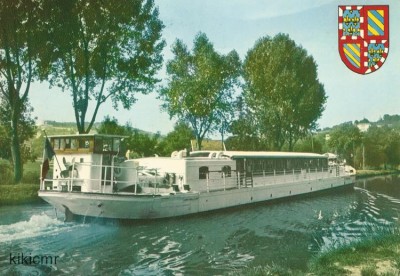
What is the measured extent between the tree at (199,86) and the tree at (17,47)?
1399 cm

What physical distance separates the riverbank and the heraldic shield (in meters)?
19.1

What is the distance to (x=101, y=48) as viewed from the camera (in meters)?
26.1

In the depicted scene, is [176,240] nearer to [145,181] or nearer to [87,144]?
[145,181]

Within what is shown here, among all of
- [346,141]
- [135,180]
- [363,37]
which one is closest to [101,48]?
[135,180]

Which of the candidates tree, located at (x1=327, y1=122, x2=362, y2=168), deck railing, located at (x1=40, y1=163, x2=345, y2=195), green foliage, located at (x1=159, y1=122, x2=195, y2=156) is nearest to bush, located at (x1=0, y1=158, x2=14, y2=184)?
deck railing, located at (x1=40, y1=163, x2=345, y2=195)

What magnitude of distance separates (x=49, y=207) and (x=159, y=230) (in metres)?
8.60

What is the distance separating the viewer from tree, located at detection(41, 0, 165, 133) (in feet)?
79.3

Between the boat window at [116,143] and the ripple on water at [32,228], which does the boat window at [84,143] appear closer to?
A: the boat window at [116,143]

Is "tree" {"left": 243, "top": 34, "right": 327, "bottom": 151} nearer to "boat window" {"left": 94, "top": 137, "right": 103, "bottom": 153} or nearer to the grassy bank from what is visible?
the grassy bank

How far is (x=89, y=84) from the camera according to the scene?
2728 centimetres

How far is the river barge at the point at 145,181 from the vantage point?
1742 cm

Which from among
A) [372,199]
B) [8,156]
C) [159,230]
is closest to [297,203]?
[372,199]

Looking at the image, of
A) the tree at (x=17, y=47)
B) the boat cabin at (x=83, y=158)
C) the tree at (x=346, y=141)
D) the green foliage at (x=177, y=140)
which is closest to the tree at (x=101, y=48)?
the tree at (x=17, y=47)

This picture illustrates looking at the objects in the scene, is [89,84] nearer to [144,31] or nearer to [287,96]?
[144,31]
